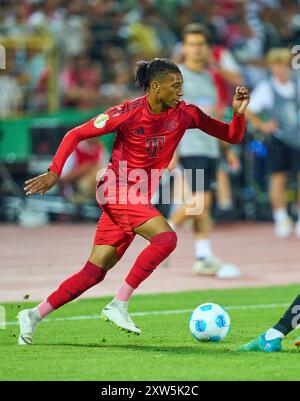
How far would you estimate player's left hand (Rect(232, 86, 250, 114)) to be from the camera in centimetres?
836

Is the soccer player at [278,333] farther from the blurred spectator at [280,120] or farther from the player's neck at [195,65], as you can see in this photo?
the blurred spectator at [280,120]

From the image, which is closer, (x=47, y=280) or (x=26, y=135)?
(x=47, y=280)

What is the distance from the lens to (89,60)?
69.4ft

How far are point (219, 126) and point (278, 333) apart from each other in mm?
1813

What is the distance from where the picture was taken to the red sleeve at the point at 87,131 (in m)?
8.05

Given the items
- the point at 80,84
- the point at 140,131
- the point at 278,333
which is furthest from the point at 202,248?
the point at 80,84

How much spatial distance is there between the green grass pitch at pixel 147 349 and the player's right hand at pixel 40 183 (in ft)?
3.69

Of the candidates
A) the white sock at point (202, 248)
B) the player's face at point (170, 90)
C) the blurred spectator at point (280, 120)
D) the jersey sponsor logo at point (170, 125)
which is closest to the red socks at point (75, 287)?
the jersey sponsor logo at point (170, 125)

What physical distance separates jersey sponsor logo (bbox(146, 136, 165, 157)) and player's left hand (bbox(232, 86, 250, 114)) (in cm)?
60

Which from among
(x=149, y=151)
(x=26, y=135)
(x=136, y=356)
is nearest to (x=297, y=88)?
(x=26, y=135)

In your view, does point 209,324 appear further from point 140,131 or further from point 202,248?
point 202,248

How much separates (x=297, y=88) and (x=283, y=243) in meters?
2.94

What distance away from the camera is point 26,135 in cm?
1936
